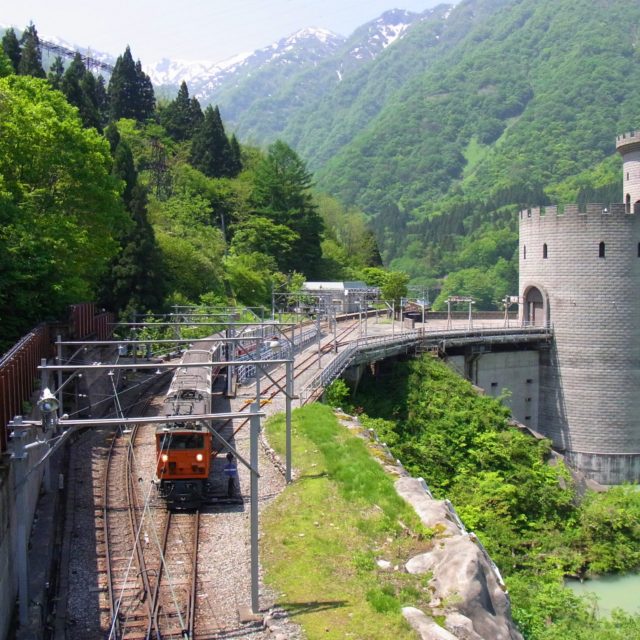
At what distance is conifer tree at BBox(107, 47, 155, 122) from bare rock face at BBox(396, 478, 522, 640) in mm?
72558

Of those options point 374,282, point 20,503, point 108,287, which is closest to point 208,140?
point 374,282

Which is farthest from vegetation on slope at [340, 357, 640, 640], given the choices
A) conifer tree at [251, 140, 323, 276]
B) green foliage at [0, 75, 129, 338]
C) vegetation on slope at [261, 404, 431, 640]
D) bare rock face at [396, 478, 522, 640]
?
conifer tree at [251, 140, 323, 276]

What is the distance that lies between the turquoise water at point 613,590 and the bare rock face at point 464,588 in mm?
10446

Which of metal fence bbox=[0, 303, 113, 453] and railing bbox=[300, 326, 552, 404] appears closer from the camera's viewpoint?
metal fence bbox=[0, 303, 113, 453]

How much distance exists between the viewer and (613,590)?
80.1 ft

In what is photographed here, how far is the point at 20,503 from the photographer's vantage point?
13281mm

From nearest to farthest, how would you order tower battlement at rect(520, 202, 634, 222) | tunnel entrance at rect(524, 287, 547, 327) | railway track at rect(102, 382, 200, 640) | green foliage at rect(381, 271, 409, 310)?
1. railway track at rect(102, 382, 200, 640)
2. tower battlement at rect(520, 202, 634, 222)
3. tunnel entrance at rect(524, 287, 547, 327)
4. green foliage at rect(381, 271, 409, 310)

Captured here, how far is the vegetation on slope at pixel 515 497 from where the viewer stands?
754 inches

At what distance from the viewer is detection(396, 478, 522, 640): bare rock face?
1230 centimetres

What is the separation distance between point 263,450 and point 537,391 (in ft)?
78.8

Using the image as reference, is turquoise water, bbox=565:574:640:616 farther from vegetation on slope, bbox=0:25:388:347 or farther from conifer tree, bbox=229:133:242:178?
conifer tree, bbox=229:133:242:178

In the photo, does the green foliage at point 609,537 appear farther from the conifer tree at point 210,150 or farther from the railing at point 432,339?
the conifer tree at point 210,150

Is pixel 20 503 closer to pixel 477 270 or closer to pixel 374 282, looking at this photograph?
pixel 374 282

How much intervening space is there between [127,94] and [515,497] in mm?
68985
